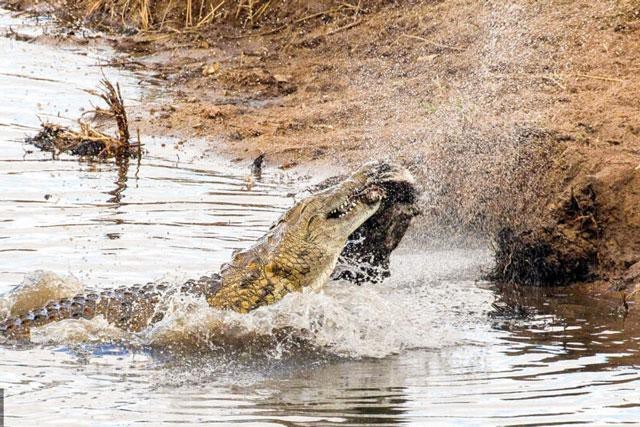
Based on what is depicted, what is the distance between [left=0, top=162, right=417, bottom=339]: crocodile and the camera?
6.24m

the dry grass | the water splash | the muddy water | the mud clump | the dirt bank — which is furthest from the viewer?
the dry grass

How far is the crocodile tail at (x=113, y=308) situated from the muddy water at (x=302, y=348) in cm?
8

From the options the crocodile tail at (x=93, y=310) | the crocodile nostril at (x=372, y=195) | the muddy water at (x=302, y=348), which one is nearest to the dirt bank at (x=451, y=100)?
the muddy water at (x=302, y=348)

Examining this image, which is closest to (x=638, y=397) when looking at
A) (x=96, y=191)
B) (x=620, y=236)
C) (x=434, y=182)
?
(x=620, y=236)

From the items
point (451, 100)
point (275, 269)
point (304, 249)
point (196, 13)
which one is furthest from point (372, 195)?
point (196, 13)

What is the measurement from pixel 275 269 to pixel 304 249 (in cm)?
17

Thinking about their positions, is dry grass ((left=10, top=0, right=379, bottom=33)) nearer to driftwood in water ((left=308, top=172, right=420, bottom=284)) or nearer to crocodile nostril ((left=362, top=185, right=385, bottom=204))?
driftwood in water ((left=308, top=172, right=420, bottom=284))

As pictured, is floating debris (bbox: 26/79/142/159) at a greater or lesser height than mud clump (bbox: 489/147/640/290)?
greater

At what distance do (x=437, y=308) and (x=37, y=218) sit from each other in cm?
316

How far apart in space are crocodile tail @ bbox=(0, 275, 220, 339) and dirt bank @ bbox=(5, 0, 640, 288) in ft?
7.11

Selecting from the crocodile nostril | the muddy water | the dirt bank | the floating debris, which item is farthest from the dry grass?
the crocodile nostril

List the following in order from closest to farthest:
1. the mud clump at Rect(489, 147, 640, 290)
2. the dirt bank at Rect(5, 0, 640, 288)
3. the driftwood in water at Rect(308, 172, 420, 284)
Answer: the driftwood in water at Rect(308, 172, 420, 284)
the mud clump at Rect(489, 147, 640, 290)
the dirt bank at Rect(5, 0, 640, 288)

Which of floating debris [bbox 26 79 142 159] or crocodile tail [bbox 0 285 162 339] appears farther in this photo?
floating debris [bbox 26 79 142 159]

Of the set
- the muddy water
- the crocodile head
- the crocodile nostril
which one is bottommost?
the muddy water
